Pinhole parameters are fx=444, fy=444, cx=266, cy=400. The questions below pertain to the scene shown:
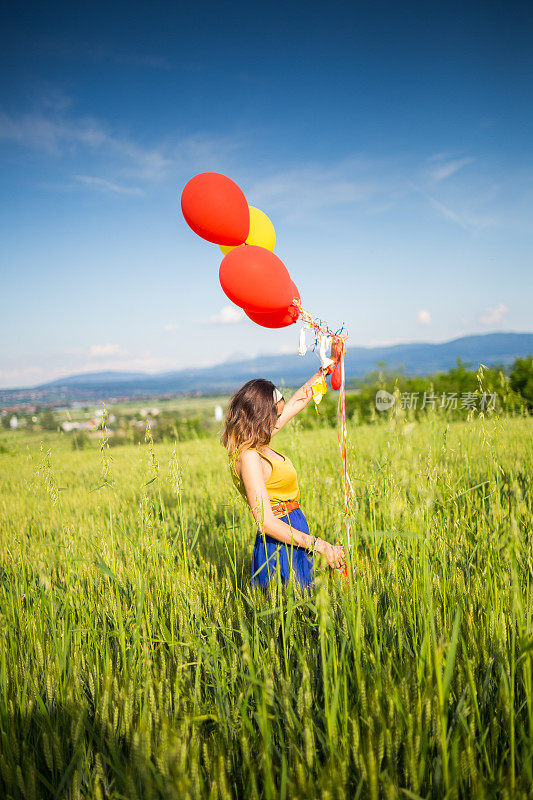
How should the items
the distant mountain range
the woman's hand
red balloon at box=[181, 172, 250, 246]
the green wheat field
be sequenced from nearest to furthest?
the green wheat field, the woman's hand, red balloon at box=[181, 172, 250, 246], the distant mountain range

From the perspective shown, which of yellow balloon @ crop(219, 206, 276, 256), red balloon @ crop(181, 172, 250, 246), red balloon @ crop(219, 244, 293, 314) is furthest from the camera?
yellow balloon @ crop(219, 206, 276, 256)

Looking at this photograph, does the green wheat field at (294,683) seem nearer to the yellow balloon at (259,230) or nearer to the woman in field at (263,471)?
the woman in field at (263,471)

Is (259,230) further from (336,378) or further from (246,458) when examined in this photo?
(246,458)

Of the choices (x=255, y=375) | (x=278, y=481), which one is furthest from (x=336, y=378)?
(x=255, y=375)

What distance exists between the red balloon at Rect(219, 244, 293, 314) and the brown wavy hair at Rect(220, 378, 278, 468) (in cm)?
45

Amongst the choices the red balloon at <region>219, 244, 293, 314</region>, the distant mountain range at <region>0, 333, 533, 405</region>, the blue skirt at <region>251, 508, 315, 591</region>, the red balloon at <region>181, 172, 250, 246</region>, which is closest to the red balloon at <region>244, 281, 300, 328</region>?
the red balloon at <region>219, 244, 293, 314</region>

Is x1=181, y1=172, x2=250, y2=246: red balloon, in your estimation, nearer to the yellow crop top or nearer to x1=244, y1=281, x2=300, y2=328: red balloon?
x1=244, y1=281, x2=300, y2=328: red balloon

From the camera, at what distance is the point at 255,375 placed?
13.2 ft

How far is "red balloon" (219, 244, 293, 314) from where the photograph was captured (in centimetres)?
239

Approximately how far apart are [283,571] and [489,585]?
3.26ft

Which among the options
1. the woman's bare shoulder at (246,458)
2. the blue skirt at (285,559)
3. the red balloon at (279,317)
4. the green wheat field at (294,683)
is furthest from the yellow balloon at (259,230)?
the blue skirt at (285,559)

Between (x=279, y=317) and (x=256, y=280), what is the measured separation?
37 centimetres

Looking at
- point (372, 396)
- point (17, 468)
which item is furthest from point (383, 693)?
point (372, 396)

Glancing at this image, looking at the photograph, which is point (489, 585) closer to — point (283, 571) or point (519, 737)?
point (519, 737)
